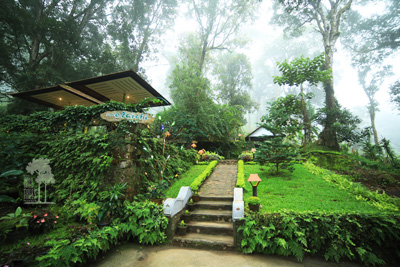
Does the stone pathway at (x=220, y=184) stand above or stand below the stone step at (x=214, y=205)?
above

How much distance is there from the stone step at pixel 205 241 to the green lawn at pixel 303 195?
135 centimetres

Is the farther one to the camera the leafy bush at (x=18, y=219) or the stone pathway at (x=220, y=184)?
the stone pathway at (x=220, y=184)

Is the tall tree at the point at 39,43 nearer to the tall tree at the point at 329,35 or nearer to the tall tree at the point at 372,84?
the tall tree at the point at 329,35

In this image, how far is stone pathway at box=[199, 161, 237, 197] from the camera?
20.4 feet

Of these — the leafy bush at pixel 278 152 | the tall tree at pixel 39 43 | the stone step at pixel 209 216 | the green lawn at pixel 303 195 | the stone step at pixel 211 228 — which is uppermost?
the tall tree at pixel 39 43

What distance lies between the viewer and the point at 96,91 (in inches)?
365

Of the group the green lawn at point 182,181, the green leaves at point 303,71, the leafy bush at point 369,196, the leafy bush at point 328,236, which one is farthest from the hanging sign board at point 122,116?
the green leaves at point 303,71

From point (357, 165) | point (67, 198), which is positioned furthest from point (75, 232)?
point (357, 165)

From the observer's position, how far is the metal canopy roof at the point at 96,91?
784cm

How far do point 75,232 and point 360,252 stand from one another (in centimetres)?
607

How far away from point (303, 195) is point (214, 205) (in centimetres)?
306

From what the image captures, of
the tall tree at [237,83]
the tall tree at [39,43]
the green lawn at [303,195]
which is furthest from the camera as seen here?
the tall tree at [237,83]

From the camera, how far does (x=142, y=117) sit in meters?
5.19

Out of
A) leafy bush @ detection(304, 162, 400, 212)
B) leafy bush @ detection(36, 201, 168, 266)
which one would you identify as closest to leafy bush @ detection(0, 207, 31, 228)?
leafy bush @ detection(36, 201, 168, 266)
